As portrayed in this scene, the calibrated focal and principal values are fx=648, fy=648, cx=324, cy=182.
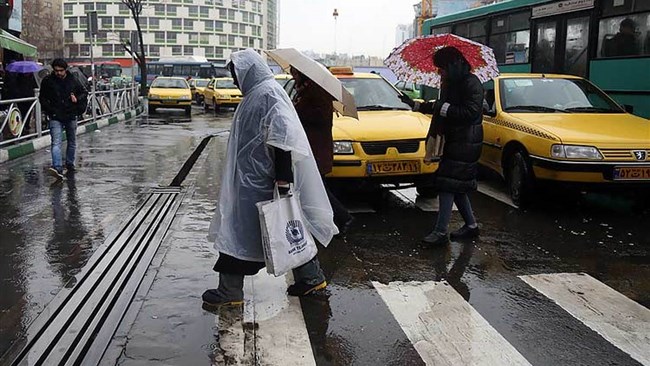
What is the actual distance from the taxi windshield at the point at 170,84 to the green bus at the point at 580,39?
16622mm

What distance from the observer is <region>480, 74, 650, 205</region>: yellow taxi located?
23.2ft

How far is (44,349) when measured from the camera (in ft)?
12.5

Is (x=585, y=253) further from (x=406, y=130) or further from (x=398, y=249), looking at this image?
(x=406, y=130)

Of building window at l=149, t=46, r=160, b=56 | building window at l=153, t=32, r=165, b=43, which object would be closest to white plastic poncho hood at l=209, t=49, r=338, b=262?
building window at l=153, t=32, r=165, b=43

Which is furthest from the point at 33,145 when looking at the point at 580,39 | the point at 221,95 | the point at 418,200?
the point at 221,95

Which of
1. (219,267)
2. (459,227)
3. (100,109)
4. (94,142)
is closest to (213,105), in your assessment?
(100,109)

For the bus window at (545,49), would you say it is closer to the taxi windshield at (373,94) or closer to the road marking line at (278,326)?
the taxi windshield at (373,94)

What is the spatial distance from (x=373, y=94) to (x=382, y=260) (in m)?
3.86

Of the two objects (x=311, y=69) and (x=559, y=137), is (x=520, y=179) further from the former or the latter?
(x=311, y=69)

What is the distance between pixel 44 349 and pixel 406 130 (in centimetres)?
487

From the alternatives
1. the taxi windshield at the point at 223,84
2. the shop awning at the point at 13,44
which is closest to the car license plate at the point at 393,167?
the shop awning at the point at 13,44

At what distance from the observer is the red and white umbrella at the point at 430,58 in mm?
6684

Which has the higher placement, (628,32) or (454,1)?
(454,1)

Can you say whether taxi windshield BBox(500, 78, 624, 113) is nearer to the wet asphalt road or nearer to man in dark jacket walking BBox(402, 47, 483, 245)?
the wet asphalt road
